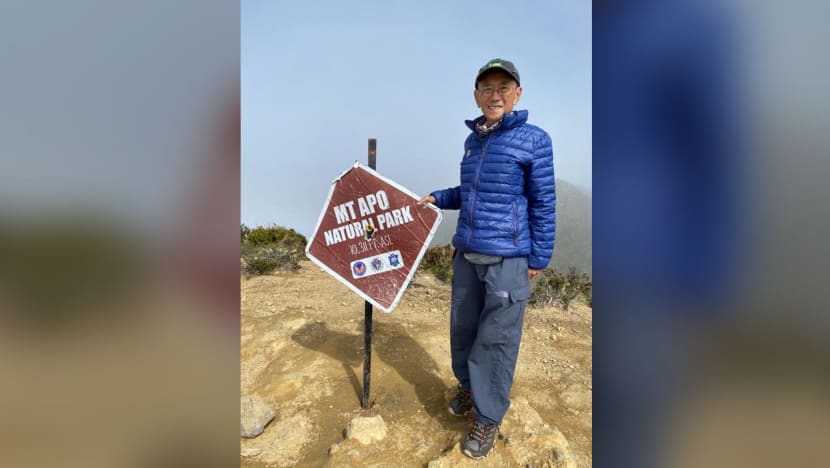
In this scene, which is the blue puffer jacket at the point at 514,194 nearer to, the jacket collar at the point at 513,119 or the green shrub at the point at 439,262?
the jacket collar at the point at 513,119

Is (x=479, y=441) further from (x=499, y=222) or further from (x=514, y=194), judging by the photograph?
(x=514, y=194)

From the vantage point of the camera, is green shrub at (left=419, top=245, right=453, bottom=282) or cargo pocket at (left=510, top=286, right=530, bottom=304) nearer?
cargo pocket at (left=510, top=286, right=530, bottom=304)

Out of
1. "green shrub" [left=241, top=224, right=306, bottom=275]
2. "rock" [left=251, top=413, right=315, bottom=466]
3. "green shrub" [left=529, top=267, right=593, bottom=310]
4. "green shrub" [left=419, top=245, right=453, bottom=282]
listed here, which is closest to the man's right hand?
"rock" [left=251, top=413, right=315, bottom=466]

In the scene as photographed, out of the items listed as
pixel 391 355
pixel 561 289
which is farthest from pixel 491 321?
pixel 561 289

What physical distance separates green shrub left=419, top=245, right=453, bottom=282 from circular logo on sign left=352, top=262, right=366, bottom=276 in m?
4.10

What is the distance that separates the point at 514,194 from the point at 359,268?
3.94 ft

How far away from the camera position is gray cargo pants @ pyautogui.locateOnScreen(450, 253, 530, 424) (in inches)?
89.4

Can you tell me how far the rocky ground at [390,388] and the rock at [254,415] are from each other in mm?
15

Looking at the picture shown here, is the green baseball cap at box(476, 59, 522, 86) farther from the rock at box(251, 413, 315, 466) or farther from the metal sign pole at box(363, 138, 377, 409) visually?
the rock at box(251, 413, 315, 466)

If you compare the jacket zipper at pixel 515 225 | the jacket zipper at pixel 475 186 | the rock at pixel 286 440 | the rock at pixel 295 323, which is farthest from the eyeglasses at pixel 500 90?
the rock at pixel 295 323
